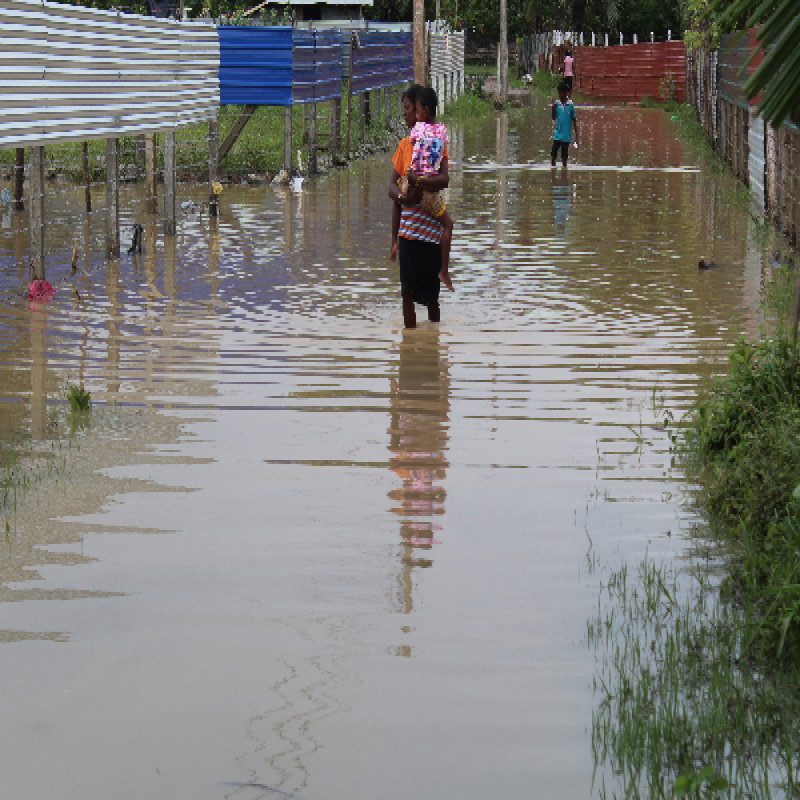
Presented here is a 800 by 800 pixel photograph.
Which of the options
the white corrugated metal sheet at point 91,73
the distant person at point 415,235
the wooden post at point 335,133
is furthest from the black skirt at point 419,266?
the wooden post at point 335,133

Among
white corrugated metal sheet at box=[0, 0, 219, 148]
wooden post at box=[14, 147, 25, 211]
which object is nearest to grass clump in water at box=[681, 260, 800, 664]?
white corrugated metal sheet at box=[0, 0, 219, 148]

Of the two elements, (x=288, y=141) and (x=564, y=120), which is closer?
(x=288, y=141)

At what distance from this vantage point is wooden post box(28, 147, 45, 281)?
1199 cm

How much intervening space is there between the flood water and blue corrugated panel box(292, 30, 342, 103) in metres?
10.0

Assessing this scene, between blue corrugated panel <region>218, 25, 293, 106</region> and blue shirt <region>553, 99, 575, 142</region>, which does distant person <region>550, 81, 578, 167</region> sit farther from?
blue corrugated panel <region>218, 25, 293, 106</region>

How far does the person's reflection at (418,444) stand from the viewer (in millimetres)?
6223

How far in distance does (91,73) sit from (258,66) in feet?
35.2

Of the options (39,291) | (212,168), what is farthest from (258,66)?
(39,291)

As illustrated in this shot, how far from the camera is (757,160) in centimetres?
1986

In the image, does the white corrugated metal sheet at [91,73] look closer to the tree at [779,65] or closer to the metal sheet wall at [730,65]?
the metal sheet wall at [730,65]

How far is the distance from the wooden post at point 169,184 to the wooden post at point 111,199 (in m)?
1.54

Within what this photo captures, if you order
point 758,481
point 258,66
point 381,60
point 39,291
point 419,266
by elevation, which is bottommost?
point 758,481

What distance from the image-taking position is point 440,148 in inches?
432

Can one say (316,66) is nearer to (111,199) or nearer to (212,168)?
(212,168)
